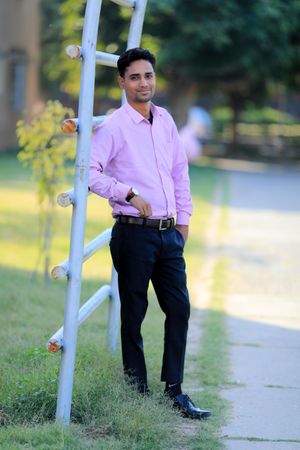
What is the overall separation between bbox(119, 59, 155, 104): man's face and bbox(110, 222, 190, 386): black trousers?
2.22ft

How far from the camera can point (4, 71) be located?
30078 millimetres

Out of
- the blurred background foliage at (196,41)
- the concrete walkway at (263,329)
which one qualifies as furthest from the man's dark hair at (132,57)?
the blurred background foliage at (196,41)

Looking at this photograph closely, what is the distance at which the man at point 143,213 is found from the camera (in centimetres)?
520

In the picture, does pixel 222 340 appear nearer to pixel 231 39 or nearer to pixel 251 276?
pixel 251 276

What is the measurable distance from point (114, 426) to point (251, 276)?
236 inches

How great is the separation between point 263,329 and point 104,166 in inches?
130

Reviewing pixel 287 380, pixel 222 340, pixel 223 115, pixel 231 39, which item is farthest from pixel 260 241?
pixel 223 115

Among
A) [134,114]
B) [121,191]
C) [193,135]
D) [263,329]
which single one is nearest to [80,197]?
[121,191]

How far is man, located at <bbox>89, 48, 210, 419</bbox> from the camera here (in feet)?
17.1

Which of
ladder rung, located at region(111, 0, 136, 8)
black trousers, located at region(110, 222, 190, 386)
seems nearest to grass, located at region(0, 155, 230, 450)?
black trousers, located at region(110, 222, 190, 386)

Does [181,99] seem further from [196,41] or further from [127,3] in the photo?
[127,3]

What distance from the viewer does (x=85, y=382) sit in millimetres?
5375

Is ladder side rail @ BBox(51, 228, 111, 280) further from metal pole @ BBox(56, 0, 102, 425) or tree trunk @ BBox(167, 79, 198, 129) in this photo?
tree trunk @ BBox(167, 79, 198, 129)

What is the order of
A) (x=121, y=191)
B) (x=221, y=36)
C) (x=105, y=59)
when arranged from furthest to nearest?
(x=221, y=36)
(x=105, y=59)
(x=121, y=191)
